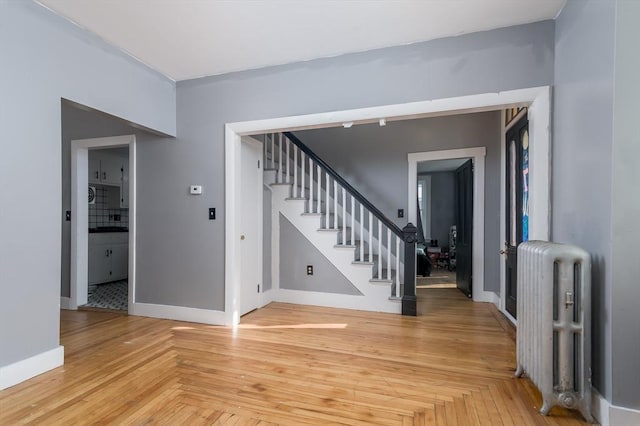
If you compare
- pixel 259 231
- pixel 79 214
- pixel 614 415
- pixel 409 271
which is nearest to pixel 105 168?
pixel 79 214

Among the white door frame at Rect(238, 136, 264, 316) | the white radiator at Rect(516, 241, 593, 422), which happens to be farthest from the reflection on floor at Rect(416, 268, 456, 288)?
the white radiator at Rect(516, 241, 593, 422)

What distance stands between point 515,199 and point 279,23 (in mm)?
2974

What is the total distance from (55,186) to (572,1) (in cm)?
378

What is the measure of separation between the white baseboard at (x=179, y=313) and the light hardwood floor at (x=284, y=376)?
106 mm

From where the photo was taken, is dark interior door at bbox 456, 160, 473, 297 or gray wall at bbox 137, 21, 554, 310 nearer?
gray wall at bbox 137, 21, 554, 310

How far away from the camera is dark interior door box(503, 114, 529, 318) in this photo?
3076mm

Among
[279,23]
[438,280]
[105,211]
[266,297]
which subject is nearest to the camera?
[279,23]

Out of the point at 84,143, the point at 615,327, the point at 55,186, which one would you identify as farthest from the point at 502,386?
the point at 84,143

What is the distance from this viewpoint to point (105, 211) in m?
5.83

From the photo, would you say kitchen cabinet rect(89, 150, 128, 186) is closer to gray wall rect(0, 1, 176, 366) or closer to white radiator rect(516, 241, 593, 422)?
gray wall rect(0, 1, 176, 366)

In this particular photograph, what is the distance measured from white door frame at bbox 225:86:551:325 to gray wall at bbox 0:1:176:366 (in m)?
1.27

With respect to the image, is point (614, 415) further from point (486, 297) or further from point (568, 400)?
point (486, 297)

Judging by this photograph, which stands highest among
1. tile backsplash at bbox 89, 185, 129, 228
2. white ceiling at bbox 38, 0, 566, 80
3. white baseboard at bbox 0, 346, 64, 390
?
white ceiling at bbox 38, 0, 566, 80

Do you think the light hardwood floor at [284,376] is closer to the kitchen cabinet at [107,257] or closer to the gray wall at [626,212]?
the gray wall at [626,212]
